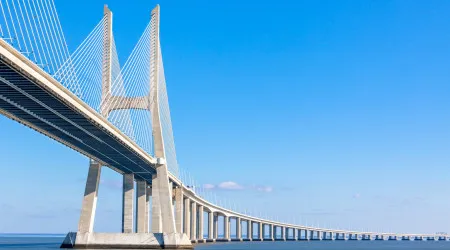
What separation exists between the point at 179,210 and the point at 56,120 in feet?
143

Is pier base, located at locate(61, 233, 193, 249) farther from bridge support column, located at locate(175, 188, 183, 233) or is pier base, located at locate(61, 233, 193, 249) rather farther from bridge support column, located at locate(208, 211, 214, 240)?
bridge support column, located at locate(208, 211, 214, 240)

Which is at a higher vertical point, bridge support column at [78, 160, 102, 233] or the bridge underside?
the bridge underside

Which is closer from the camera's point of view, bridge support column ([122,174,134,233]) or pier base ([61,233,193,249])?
pier base ([61,233,193,249])

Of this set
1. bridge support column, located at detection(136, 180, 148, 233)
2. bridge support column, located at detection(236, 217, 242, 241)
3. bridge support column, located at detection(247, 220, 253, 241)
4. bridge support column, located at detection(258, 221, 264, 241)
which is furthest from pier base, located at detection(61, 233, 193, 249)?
bridge support column, located at detection(258, 221, 264, 241)

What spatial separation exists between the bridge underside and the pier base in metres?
6.56

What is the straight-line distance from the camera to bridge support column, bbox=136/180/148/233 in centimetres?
7525

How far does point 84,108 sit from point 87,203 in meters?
22.1


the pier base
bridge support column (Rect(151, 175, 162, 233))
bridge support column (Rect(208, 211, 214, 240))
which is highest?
bridge support column (Rect(208, 211, 214, 240))

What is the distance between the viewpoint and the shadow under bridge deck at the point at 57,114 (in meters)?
35.4

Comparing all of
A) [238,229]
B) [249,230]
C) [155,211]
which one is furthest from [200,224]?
[155,211]

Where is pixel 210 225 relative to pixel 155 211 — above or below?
above

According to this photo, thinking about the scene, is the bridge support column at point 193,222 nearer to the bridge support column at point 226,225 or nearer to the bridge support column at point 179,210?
the bridge support column at point 179,210

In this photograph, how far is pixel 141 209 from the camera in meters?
77.0

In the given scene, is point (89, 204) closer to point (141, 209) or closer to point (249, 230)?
point (141, 209)
